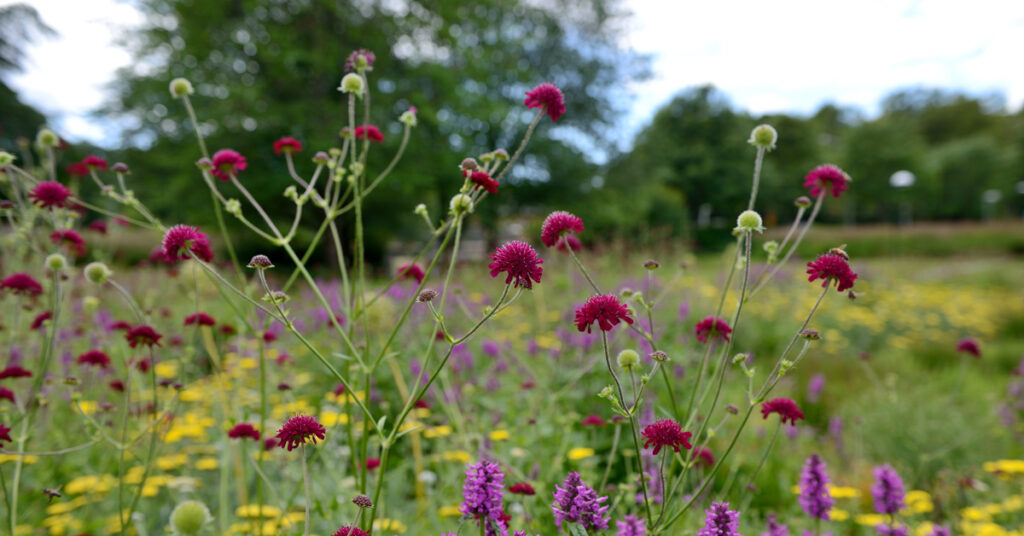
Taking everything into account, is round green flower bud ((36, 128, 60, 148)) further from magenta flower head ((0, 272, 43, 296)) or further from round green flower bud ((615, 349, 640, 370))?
round green flower bud ((615, 349, 640, 370))

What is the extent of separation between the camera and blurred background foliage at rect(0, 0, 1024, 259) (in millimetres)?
12164

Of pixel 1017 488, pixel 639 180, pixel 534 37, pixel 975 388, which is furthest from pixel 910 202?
pixel 1017 488

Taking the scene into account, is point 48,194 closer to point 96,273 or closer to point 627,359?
point 96,273

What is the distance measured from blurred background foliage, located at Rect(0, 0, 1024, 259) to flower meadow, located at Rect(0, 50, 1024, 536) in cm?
601

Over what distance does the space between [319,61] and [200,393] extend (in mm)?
9813

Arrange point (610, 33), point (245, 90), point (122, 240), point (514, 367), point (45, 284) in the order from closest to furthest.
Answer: point (45, 284) < point (514, 367) < point (245, 90) < point (122, 240) < point (610, 33)

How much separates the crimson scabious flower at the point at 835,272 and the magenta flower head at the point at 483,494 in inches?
33.9

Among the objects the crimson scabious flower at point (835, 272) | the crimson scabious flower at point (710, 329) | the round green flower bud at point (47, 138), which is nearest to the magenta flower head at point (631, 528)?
the crimson scabious flower at point (710, 329)

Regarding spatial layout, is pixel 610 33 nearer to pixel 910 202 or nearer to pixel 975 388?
pixel 975 388

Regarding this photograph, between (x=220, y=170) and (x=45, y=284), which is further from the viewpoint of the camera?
(x=45, y=284)

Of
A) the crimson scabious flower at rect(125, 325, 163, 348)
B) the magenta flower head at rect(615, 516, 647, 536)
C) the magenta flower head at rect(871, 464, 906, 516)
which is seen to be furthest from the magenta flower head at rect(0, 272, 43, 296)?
the magenta flower head at rect(871, 464, 906, 516)

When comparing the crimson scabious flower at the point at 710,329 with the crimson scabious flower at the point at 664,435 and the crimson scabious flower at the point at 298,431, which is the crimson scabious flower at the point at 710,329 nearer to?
the crimson scabious flower at the point at 664,435

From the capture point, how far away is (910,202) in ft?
125

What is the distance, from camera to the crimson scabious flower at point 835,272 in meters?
1.26
